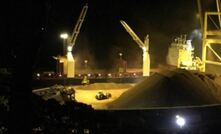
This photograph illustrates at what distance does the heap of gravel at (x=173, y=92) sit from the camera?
11464 millimetres

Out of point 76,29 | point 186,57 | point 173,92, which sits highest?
point 76,29

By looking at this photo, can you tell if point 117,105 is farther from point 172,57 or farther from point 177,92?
point 172,57

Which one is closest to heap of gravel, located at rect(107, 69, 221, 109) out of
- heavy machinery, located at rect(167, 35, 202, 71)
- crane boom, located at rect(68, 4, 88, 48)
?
heavy machinery, located at rect(167, 35, 202, 71)

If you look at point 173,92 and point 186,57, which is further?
point 186,57

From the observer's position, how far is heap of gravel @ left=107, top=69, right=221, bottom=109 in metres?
11.5

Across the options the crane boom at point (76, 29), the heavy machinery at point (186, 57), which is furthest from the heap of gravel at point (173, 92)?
the crane boom at point (76, 29)

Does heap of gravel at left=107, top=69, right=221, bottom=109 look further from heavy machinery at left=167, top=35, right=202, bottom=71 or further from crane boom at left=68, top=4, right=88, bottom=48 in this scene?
crane boom at left=68, top=4, right=88, bottom=48

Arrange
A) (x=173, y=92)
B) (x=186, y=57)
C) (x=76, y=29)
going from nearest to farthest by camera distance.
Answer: (x=173, y=92), (x=186, y=57), (x=76, y=29)

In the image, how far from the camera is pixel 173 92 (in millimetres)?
11773

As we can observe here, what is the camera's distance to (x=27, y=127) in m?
2.53

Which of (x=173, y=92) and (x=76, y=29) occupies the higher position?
(x=76, y=29)

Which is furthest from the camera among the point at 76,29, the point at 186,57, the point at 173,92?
the point at 76,29

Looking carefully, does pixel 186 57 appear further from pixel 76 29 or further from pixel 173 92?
pixel 76 29

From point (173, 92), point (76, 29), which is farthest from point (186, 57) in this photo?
point (76, 29)
